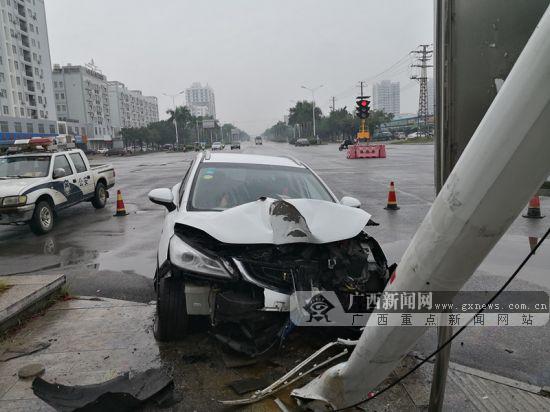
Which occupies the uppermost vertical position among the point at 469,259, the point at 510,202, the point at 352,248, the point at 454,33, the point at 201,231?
the point at 454,33

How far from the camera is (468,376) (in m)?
3.35

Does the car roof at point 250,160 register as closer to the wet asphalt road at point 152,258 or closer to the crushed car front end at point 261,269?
the wet asphalt road at point 152,258

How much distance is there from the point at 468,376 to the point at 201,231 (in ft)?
7.68

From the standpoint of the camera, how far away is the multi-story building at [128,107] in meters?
136

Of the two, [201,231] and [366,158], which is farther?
[366,158]

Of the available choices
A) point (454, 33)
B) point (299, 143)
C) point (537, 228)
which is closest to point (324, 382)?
point (454, 33)

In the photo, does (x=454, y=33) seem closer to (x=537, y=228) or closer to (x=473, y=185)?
(x=473, y=185)

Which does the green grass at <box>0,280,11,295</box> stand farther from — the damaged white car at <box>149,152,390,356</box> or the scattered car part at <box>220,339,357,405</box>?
the scattered car part at <box>220,339,357,405</box>

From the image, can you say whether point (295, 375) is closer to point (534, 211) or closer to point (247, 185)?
point (247, 185)

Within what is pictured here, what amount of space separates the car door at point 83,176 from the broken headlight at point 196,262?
8295 mm

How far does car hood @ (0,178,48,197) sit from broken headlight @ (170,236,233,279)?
21.2 feet

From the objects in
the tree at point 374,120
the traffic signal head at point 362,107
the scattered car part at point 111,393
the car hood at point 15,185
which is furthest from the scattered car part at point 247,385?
the tree at point 374,120

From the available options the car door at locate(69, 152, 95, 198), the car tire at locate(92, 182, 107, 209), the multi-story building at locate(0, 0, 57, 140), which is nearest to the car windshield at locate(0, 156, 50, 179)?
the car door at locate(69, 152, 95, 198)

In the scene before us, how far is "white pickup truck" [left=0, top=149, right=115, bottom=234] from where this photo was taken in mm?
8625
